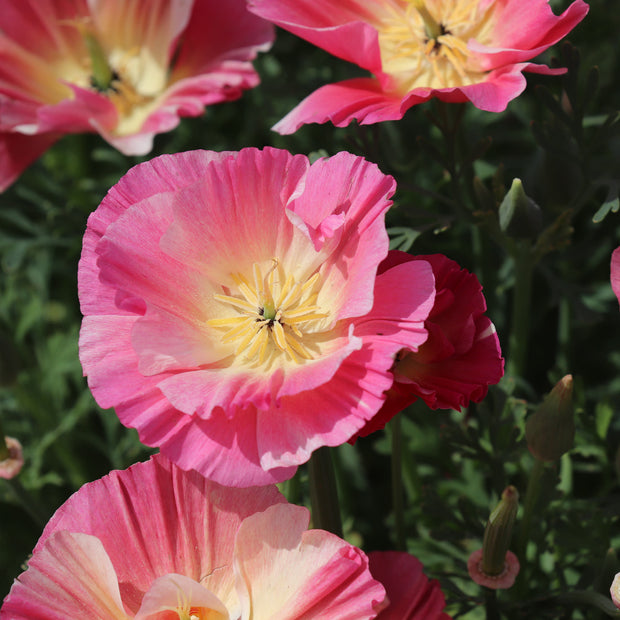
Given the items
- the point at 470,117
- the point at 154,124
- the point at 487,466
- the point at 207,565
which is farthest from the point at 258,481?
the point at 470,117

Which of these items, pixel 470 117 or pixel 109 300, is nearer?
pixel 109 300

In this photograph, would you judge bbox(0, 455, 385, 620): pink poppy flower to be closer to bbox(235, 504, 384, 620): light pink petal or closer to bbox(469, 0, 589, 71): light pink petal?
bbox(235, 504, 384, 620): light pink petal

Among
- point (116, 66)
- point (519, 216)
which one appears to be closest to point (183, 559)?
point (519, 216)

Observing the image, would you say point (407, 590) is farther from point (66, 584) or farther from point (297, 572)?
point (66, 584)

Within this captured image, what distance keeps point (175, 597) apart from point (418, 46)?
566mm

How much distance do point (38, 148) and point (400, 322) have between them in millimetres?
642

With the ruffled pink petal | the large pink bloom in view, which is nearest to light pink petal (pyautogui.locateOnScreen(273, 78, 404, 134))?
the large pink bloom

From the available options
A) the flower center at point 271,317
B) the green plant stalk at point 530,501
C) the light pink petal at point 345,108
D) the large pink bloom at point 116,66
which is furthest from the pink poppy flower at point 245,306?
the large pink bloom at point 116,66

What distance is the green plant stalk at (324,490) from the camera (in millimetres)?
641

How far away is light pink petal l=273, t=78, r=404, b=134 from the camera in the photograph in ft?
2.43

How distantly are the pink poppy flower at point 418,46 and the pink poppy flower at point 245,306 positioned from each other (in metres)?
0.12

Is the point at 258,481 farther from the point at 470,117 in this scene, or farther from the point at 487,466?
the point at 470,117

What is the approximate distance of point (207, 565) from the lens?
2.16 feet

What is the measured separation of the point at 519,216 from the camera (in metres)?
0.77
